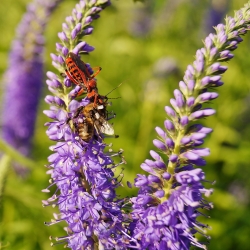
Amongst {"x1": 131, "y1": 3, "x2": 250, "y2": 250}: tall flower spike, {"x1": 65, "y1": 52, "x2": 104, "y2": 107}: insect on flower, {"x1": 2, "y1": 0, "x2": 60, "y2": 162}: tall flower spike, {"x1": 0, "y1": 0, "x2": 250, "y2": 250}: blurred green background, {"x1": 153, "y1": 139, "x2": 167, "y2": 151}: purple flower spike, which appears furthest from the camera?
{"x1": 2, "y1": 0, "x2": 60, "y2": 162}: tall flower spike

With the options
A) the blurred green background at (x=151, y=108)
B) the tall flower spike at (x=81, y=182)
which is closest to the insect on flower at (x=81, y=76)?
the tall flower spike at (x=81, y=182)

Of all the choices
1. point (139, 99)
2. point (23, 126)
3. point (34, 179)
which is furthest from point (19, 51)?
point (139, 99)

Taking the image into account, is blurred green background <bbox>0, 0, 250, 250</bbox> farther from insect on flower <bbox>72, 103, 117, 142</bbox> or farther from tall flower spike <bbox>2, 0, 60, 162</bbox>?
insect on flower <bbox>72, 103, 117, 142</bbox>

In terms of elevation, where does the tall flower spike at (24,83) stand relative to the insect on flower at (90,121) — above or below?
above

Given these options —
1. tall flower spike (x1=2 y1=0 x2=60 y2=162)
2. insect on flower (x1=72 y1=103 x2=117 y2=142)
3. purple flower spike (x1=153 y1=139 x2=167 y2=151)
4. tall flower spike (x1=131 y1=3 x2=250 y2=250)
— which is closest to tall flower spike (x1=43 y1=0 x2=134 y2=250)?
insect on flower (x1=72 y1=103 x2=117 y2=142)

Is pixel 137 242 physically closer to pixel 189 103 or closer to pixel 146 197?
pixel 146 197

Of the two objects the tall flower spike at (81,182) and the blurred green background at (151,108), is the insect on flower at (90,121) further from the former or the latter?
the blurred green background at (151,108)
